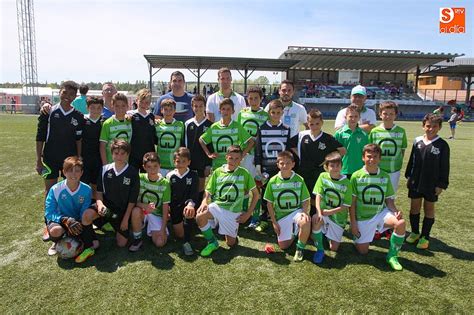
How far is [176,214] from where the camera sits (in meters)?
4.43

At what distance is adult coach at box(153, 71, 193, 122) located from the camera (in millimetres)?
5422

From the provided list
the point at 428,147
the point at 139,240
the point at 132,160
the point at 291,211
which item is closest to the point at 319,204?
the point at 291,211

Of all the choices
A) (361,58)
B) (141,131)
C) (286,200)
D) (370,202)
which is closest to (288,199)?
(286,200)

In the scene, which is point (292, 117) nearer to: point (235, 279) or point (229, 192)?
point (229, 192)

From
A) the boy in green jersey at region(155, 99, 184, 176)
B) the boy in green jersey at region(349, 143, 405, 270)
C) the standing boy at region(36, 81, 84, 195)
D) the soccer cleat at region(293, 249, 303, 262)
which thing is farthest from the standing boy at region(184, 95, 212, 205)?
the boy in green jersey at region(349, 143, 405, 270)

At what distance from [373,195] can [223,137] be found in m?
2.08

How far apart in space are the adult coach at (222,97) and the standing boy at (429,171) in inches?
104

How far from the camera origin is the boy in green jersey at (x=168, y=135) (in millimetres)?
4887

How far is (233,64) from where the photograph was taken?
32500 millimetres

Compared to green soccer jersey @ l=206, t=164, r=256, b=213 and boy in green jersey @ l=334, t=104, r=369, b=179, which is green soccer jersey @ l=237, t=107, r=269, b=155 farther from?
boy in green jersey @ l=334, t=104, r=369, b=179

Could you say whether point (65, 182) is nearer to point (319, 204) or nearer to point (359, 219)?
point (319, 204)

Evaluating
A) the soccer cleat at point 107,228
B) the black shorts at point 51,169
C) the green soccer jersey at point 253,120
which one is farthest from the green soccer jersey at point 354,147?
the black shorts at point 51,169

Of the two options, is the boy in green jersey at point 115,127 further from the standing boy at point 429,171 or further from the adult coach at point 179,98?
the standing boy at point 429,171

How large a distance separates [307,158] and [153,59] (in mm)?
27898
